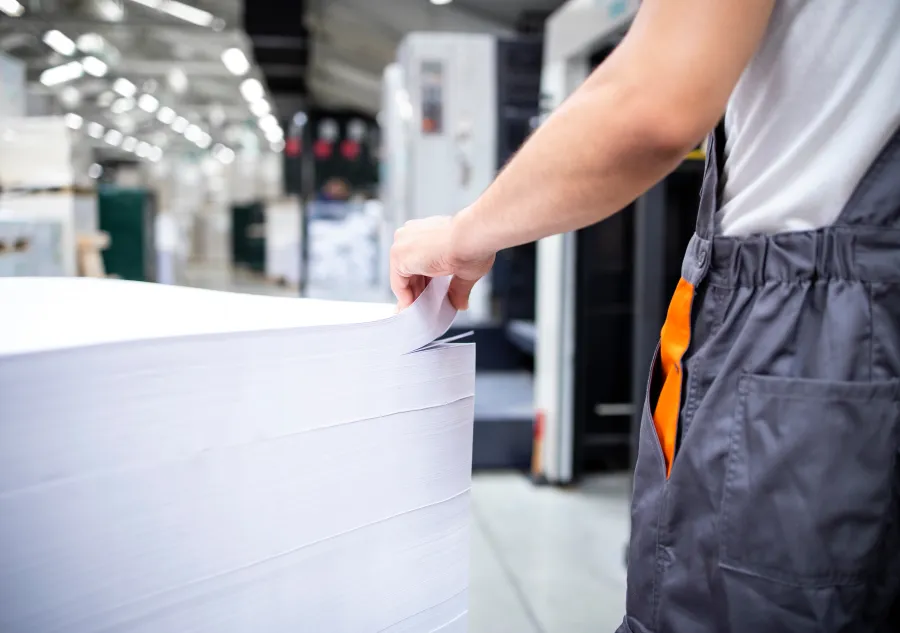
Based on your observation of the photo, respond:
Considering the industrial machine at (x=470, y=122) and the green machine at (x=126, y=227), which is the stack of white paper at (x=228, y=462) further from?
the green machine at (x=126, y=227)

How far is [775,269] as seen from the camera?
A: 641mm

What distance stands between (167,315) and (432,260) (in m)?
0.27

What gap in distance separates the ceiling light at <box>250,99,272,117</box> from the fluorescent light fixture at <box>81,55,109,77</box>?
4829 millimetres

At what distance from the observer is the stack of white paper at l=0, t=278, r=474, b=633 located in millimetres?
542

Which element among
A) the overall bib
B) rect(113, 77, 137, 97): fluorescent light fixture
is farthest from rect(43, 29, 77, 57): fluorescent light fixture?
the overall bib

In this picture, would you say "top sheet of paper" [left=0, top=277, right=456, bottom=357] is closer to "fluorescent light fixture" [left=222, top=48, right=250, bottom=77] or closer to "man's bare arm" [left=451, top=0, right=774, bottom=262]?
"man's bare arm" [left=451, top=0, right=774, bottom=262]

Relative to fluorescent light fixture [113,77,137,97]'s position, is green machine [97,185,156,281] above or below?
below

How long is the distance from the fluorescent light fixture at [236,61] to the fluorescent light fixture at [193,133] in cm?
805

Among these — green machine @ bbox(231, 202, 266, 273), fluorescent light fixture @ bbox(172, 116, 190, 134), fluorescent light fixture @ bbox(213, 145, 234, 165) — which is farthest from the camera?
fluorescent light fixture @ bbox(213, 145, 234, 165)

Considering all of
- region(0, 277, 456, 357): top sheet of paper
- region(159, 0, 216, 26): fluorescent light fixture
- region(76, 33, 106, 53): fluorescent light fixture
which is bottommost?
region(0, 277, 456, 357): top sheet of paper

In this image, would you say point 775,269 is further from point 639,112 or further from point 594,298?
point 594,298

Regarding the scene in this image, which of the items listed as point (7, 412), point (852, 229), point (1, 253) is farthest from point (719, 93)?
point (1, 253)

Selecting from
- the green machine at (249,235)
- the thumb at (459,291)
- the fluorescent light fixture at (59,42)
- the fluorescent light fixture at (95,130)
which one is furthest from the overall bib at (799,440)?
the fluorescent light fixture at (95,130)

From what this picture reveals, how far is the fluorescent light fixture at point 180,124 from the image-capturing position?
21.6 metres
